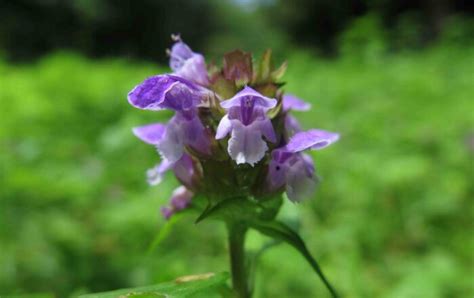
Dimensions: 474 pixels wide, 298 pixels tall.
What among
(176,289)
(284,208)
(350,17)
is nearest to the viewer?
(176,289)

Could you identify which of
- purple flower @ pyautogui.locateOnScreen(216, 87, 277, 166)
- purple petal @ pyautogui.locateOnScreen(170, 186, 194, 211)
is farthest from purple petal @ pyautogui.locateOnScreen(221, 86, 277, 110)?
purple petal @ pyautogui.locateOnScreen(170, 186, 194, 211)

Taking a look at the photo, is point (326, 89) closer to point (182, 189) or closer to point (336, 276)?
point (336, 276)

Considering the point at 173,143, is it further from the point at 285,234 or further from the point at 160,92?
the point at 285,234

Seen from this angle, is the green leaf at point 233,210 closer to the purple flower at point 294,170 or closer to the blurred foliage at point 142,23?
the purple flower at point 294,170

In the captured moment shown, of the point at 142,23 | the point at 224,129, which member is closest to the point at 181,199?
the point at 224,129

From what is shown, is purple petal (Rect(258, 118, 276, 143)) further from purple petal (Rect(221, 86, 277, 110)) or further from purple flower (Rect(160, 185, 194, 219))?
purple flower (Rect(160, 185, 194, 219))


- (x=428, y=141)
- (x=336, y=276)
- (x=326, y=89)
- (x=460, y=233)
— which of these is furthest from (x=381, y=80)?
(x=336, y=276)
